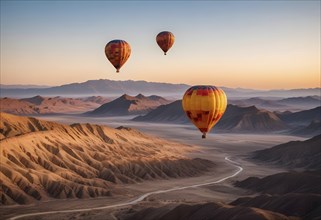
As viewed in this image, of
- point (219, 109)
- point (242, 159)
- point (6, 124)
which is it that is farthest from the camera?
point (242, 159)

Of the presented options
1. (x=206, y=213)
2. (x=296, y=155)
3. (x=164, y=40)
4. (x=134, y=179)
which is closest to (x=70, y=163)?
(x=134, y=179)

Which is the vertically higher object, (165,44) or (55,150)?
(165,44)

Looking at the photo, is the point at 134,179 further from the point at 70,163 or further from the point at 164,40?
the point at 164,40

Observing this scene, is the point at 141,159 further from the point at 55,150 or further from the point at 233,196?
the point at 233,196

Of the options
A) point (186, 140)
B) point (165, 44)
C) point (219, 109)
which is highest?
point (165, 44)

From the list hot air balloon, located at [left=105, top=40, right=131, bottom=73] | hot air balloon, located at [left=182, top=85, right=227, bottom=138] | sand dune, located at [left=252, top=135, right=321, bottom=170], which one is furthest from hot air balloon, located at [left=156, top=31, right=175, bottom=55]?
sand dune, located at [left=252, top=135, right=321, bottom=170]

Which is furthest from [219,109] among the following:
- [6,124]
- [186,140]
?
[186,140]

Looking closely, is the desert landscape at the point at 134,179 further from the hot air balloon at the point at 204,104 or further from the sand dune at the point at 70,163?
the hot air balloon at the point at 204,104

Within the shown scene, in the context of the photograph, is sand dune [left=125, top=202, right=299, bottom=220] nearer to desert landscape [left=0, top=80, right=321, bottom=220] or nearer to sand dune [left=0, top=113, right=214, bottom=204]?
desert landscape [left=0, top=80, right=321, bottom=220]
